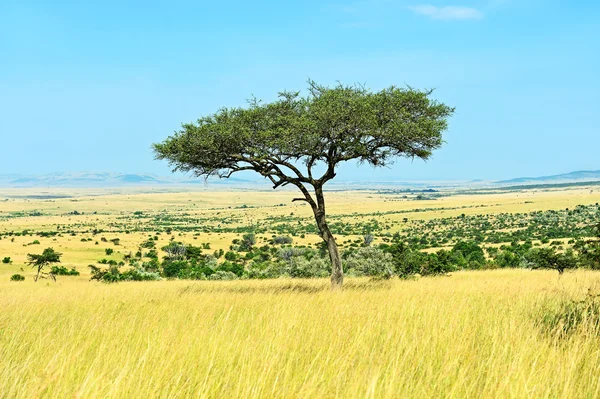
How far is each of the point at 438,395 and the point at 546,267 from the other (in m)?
30.9

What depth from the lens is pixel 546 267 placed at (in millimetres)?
31234

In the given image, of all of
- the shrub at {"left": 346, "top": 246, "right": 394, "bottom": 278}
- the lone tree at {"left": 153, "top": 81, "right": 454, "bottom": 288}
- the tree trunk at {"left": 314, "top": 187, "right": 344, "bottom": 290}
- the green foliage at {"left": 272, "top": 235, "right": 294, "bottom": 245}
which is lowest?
the green foliage at {"left": 272, "top": 235, "right": 294, "bottom": 245}

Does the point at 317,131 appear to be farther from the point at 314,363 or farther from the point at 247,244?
the point at 247,244

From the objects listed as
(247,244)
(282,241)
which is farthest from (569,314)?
(282,241)

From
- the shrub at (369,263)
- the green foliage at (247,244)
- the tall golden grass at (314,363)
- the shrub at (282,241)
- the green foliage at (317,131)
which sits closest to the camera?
the tall golden grass at (314,363)

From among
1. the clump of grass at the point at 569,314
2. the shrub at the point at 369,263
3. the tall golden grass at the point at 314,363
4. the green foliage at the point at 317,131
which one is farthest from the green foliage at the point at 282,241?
the tall golden grass at the point at 314,363

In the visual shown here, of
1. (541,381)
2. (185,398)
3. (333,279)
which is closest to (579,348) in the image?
(541,381)

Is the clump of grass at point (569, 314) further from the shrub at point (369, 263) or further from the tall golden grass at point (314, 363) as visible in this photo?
the shrub at point (369, 263)

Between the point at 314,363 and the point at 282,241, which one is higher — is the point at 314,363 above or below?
above

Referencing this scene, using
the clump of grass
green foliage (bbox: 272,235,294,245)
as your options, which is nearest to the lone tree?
the clump of grass

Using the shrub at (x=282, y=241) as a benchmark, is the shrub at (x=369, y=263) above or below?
above

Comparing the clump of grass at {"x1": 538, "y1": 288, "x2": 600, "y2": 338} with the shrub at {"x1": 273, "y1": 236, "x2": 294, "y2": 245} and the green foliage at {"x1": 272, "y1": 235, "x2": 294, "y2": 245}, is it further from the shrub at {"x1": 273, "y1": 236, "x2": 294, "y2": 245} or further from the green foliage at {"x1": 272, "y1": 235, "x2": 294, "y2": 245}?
the shrub at {"x1": 273, "y1": 236, "x2": 294, "y2": 245}

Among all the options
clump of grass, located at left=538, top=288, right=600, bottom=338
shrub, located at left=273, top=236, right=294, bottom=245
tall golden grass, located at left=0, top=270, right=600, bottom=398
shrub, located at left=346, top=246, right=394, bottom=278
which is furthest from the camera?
shrub, located at left=273, top=236, right=294, bottom=245

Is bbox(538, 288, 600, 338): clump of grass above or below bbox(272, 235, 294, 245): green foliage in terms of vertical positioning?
above
